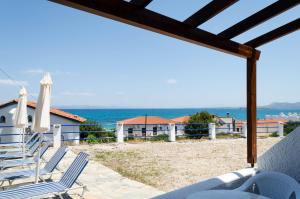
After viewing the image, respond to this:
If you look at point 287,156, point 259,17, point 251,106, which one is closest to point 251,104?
point 251,106

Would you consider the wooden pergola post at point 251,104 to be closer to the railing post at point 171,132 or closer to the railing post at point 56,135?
the railing post at point 56,135

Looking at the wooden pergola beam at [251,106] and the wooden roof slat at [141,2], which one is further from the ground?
the wooden roof slat at [141,2]

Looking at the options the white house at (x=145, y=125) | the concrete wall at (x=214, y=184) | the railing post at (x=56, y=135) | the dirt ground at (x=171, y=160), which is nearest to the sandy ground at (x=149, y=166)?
the dirt ground at (x=171, y=160)

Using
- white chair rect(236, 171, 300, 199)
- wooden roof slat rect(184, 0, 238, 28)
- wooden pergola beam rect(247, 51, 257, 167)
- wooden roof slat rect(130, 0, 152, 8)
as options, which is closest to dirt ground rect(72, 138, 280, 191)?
wooden pergola beam rect(247, 51, 257, 167)

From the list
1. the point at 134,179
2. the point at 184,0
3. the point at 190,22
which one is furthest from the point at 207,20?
the point at 134,179

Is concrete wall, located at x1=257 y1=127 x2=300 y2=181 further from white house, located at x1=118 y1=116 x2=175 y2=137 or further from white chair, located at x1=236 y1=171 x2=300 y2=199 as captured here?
white house, located at x1=118 y1=116 x2=175 y2=137

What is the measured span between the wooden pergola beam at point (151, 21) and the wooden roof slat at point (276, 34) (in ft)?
1.19

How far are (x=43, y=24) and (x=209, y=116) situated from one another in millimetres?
11933

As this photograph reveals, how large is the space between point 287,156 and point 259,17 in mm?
1831

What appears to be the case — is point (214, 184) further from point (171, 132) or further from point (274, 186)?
point (171, 132)

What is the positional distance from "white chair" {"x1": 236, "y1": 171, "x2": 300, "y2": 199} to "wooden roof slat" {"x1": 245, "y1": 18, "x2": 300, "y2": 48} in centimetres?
194

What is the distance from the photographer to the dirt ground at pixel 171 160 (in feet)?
21.3

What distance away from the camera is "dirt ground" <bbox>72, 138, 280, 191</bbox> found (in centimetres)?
649

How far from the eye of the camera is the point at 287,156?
393 centimetres
